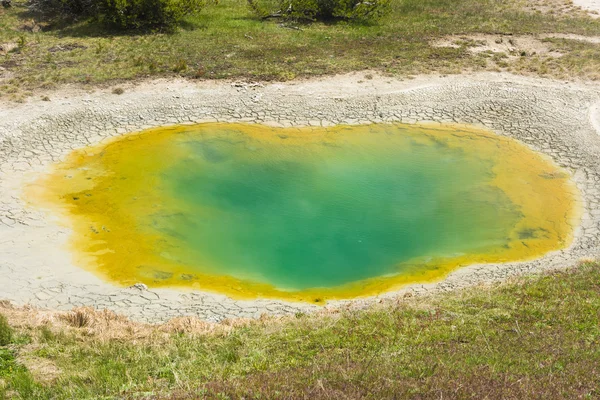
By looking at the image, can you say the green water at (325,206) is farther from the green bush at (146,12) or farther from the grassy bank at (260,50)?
the green bush at (146,12)

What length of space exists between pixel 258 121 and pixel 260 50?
540 cm

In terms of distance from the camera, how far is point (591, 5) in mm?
32562

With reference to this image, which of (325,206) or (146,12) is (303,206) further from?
(146,12)

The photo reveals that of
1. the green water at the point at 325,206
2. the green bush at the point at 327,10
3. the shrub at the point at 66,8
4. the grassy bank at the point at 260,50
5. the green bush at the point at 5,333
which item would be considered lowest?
the green water at the point at 325,206

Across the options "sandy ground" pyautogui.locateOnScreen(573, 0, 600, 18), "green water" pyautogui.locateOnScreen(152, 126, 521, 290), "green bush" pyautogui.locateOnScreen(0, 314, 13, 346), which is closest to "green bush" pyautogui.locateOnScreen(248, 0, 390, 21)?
"sandy ground" pyautogui.locateOnScreen(573, 0, 600, 18)

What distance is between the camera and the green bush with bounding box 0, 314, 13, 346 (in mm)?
10680

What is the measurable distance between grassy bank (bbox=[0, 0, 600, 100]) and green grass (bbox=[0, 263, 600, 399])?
13323 millimetres

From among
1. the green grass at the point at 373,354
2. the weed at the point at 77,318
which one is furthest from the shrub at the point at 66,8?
the green grass at the point at 373,354

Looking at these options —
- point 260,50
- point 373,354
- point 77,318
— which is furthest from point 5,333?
point 260,50

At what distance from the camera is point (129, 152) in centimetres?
1958

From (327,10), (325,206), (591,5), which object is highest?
(327,10)

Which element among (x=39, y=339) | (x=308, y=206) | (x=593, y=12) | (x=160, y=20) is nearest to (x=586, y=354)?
(x=39, y=339)

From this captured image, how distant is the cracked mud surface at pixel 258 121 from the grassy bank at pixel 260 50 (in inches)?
42.9

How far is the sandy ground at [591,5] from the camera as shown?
3136cm
